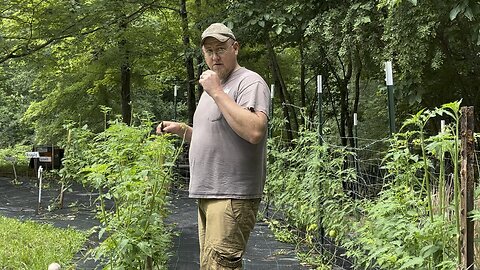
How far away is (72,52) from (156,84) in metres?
3.11

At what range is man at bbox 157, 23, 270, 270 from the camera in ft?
5.60

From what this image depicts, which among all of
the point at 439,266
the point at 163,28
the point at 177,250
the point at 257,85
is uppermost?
the point at 163,28

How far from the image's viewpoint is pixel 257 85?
1.75m

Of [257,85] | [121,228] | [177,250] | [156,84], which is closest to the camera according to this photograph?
[257,85]

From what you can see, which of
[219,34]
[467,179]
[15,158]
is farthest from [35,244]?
[15,158]

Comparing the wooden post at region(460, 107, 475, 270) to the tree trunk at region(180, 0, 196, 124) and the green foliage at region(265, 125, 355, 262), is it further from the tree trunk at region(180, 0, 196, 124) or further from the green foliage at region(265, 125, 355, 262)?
the tree trunk at region(180, 0, 196, 124)

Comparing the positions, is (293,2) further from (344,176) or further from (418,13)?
(344,176)

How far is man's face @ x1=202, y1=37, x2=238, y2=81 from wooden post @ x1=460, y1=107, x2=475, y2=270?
77 cm

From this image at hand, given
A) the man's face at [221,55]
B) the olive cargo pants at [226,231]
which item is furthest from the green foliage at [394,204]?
the man's face at [221,55]

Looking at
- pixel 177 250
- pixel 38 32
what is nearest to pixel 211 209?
pixel 177 250

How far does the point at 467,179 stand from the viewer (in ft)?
5.40

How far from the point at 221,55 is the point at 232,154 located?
0.36 metres

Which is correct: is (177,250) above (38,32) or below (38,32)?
below

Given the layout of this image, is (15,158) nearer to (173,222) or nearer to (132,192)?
(173,222)
